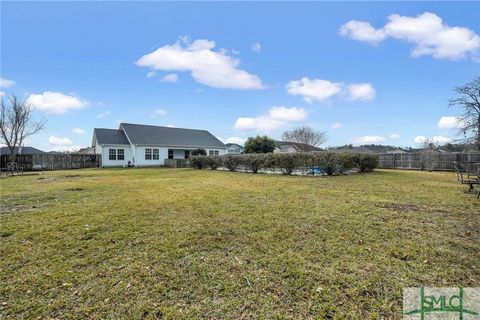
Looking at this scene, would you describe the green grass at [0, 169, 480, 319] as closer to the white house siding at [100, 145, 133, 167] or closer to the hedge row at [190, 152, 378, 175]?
the hedge row at [190, 152, 378, 175]

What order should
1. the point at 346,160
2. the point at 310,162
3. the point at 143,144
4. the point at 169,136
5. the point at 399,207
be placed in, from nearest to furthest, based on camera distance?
the point at 399,207 → the point at 346,160 → the point at 310,162 → the point at 143,144 → the point at 169,136

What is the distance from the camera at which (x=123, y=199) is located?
743cm

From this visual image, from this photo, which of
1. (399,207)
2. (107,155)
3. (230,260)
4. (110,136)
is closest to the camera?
(230,260)

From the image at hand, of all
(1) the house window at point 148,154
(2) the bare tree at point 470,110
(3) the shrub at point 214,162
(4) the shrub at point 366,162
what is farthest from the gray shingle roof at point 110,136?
(2) the bare tree at point 470,110

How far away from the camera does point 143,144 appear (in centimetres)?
2953

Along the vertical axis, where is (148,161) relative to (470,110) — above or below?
below

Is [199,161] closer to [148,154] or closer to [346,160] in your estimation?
[148,154]

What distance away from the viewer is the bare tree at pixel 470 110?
20984 millimetres

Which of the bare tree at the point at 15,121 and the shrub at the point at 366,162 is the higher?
the bare tree at the point at 15,121

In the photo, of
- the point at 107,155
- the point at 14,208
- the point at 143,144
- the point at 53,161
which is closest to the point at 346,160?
the point at 14,208

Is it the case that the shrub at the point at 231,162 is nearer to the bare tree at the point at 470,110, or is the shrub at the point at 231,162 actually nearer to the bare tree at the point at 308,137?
the bare tree at the point at 470,110

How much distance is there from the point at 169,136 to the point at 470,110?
106 ft

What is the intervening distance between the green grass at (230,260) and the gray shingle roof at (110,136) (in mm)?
24531

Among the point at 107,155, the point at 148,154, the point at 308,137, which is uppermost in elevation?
the point at 308,137
